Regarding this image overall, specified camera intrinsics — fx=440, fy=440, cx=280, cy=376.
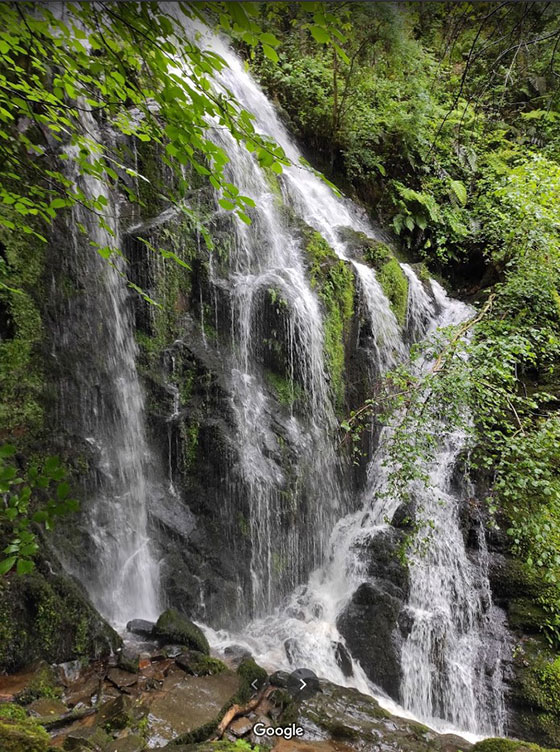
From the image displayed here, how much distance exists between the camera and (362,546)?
19.1 ft

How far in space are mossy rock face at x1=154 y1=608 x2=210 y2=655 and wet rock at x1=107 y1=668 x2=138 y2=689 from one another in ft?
1.85

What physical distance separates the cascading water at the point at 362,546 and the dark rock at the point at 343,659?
0.14 feet

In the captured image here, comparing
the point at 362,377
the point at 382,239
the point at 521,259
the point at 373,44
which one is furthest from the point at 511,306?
the point at 373,44

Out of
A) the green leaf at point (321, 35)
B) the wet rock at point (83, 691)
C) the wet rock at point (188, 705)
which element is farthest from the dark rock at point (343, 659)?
the green leaf at point (321, 35)

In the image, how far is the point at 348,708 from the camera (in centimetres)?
388

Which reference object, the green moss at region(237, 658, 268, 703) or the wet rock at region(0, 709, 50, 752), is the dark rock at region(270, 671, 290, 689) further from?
the wet rock at region(0, 709, 50, 752)

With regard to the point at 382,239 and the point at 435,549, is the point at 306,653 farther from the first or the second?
the point at 382,239

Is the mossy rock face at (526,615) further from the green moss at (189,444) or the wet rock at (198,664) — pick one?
the green moss at (189,444)

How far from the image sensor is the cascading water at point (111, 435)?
5.29 m

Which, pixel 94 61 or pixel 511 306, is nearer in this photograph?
pixel 94 61

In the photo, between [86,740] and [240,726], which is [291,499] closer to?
[240,726]

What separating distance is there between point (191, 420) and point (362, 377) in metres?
2.94

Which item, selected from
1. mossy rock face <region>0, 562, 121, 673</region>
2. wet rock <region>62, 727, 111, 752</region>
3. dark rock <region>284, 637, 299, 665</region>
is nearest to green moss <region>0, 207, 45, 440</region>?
mossy rock face <region>0, 562, 121, 673</region>

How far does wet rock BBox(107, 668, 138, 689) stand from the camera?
12.2 ft
